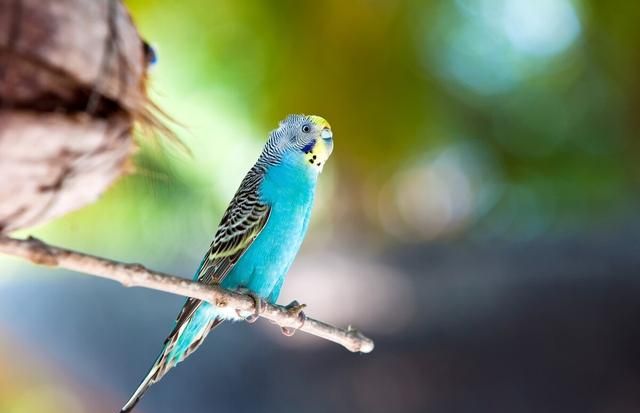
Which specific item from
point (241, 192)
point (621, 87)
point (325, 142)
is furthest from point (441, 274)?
point (325, 142)

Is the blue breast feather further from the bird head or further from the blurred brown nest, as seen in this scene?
the blurred brown nest

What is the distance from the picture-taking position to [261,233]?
53.5 inches

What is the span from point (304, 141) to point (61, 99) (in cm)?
Answer: 56

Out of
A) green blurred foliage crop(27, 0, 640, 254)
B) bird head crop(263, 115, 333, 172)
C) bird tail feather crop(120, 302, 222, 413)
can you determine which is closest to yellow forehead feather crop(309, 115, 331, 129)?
bird head crop(263, 115, 333, 172)

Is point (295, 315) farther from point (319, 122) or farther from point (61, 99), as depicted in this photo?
point (61, 99)

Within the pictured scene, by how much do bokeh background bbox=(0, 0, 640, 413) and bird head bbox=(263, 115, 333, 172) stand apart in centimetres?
57

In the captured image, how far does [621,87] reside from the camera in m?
3.33

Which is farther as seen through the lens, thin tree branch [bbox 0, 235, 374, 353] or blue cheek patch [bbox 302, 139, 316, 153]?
blue cheek patch [bbox 302, 139, 316, 153]

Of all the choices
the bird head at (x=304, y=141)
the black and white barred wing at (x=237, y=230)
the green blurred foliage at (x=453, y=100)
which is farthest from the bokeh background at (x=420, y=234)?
the bird head at (x=304, y=141)

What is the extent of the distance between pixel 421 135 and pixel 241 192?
1.87 m

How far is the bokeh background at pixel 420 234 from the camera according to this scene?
7.75ft

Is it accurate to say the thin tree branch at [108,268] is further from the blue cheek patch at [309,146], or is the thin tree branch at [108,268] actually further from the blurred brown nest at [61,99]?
the blue cheek patch at [309,146]

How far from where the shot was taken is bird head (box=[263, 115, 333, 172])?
91 centimetres

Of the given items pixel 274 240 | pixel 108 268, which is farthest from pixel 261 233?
pixel 108 268
